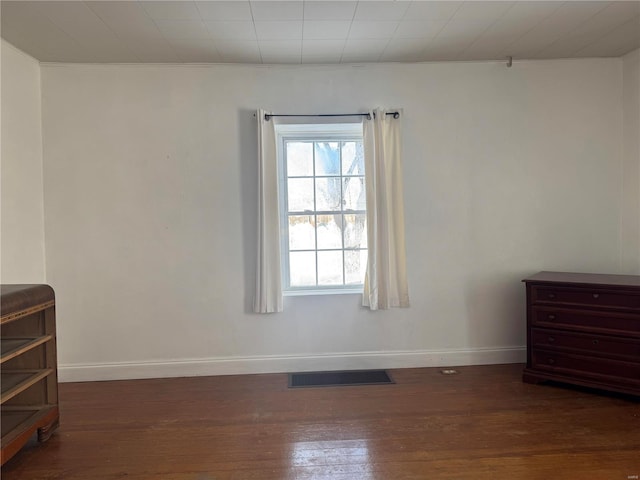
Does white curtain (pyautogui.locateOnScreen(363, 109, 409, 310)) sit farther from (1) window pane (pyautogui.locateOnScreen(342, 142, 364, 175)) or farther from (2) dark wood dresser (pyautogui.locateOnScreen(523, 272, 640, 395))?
(2) dark wood dresser (pyautogui.locateOnScreen(523, 272, 640, 395))

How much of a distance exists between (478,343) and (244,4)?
304 cm

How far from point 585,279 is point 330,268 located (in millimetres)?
1901

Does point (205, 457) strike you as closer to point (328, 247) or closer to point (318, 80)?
point (328, 247)

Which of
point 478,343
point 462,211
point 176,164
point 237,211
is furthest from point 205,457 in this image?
point 462,211

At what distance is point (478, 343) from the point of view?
3.35m

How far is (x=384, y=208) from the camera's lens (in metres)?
3.14

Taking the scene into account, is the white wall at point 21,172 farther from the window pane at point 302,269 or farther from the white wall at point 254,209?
the window pane at point 302,269

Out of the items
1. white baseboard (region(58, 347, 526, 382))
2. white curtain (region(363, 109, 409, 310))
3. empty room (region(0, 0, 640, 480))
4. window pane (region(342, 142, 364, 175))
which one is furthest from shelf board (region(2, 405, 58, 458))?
window pane (region(342, 142, 364, 175))

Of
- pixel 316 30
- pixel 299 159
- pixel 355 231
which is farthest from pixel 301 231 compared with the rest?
pixel 316 30

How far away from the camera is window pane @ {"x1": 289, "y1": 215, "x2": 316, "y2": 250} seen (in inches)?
131

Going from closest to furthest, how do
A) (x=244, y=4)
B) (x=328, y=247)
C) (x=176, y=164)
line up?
(x=244, y=4)
(x=176, y=164)
(x=328, y=247)

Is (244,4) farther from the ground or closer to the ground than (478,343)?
farther from the ground

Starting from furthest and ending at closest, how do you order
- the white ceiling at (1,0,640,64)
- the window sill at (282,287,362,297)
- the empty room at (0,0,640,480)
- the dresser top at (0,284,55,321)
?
1. the window sill at (282,287,362,297)
2. the empty room at (0,0,640,480)
3. the white ceiling at (1,0,640,64)
4. the dresser top at (0,284,55,321)

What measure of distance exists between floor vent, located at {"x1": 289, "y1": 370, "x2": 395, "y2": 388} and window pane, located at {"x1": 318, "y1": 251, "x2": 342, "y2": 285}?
29.0 inches
